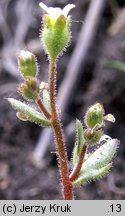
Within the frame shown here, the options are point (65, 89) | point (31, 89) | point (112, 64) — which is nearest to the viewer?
point (31, 89)

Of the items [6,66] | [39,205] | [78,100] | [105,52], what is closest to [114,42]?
[105,52]

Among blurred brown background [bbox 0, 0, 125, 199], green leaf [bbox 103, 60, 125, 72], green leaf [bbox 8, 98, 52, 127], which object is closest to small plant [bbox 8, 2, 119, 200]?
green leaf [bbox 8, 98, 52, 127]

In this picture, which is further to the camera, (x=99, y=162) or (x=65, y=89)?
(x=65, y=89)

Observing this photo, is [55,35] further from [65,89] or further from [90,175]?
[65,89]

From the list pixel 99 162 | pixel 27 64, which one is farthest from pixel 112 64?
pixel 27 64

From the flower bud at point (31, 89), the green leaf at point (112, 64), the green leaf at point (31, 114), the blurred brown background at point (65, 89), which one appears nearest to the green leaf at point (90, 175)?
the green leaf at point (31, 114)

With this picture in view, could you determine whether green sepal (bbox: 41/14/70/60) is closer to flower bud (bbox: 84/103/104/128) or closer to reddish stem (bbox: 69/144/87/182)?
flower bud (bbox: 84/103/104/128)
